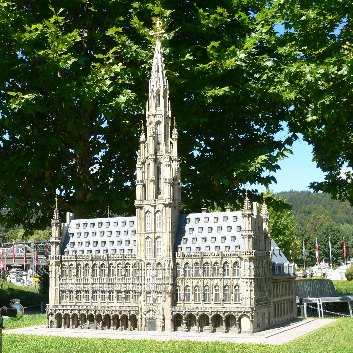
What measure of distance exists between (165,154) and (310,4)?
12681 millimetres

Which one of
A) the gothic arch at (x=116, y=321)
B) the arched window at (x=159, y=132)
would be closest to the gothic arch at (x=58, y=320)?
the gothic arch at (x=116, y=321)

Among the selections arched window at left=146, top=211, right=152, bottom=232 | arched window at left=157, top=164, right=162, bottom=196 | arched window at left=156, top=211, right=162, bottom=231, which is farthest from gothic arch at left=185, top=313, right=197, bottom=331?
arched window at left=157, top=164, right=162, bottom=196

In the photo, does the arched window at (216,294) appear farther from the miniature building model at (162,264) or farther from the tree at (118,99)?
the tree at (118,99)

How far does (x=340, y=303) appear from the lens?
4822cm

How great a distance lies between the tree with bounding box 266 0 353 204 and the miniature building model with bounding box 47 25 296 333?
7.75 metres

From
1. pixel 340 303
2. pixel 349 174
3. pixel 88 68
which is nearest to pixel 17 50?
pixel 88 68

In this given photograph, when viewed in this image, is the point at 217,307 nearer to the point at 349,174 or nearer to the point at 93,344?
the point at 93,344

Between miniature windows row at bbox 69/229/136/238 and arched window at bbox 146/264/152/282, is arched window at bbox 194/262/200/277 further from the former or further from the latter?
miniature windows row at bbox 69/229/136/238

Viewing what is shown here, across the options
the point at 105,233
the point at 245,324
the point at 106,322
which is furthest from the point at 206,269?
the point at 106,322

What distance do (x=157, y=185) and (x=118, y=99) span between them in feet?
29.4

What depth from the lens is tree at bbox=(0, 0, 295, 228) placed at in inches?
1612

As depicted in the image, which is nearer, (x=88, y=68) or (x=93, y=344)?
(x=93, y=344)

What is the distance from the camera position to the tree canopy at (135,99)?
40.4m

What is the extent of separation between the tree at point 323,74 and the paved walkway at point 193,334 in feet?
40.7
